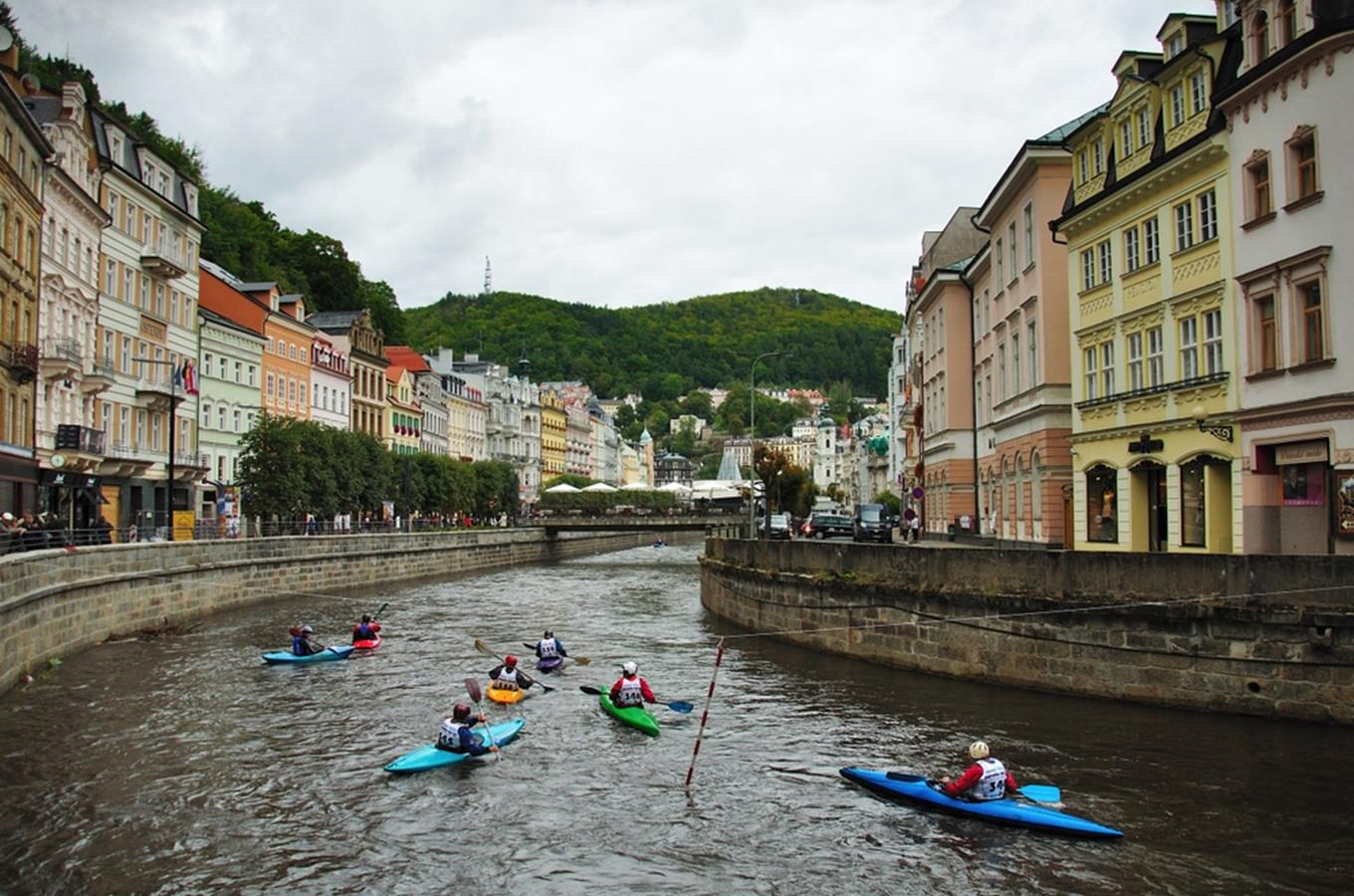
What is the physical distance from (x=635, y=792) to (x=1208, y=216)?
63.3 feet

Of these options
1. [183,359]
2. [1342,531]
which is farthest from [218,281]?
[1342,531]

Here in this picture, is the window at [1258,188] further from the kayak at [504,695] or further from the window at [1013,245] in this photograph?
the kayak at [504,695]

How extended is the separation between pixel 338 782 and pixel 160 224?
44160 millimetres

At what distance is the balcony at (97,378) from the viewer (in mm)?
46188

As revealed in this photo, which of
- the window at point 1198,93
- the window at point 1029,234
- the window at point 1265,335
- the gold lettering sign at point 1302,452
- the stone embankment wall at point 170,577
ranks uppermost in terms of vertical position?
the window at point 1198,93

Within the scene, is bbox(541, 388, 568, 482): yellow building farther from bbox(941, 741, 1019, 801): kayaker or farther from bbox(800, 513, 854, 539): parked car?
bbox(941, 741, 1019, 801): kayaker

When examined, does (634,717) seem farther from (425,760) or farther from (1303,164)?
(1303,164)

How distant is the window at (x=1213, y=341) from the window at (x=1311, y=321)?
2.92 meters

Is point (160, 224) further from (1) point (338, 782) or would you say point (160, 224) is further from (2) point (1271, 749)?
(2) point (1271, 749)

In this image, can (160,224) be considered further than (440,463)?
No

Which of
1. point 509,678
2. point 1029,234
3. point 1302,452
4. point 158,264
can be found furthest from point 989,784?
point 158,264

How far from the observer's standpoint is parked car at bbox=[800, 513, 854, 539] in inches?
2403

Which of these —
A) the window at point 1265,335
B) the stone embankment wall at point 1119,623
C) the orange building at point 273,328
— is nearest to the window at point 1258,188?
the window at point 1265,335

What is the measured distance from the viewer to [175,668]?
2848 cm
